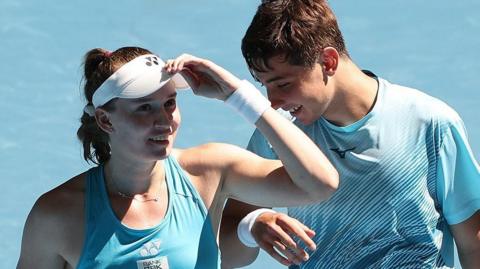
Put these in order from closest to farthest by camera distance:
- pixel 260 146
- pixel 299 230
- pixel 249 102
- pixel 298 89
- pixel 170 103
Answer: pixel 299 230
pixel 249 102
pixel 170 103
pixel 298 89
pixel 260 146

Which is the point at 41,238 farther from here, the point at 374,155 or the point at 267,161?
the point at 374,155

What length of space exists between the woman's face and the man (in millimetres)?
726

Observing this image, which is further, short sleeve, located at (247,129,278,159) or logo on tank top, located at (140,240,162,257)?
short sleeve, located at (247,129,278,159)

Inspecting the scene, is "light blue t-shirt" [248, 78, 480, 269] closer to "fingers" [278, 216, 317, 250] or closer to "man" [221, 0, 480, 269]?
"man" [221, 0, 480, 269]

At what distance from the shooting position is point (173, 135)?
661 cm

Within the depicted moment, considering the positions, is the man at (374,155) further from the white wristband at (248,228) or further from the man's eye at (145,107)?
the man's eye at (145,107)

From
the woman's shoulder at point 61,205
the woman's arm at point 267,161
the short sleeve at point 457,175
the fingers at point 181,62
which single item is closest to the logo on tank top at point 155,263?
the woman's shoulder at point 61,205

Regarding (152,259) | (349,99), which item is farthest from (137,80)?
(349,99)

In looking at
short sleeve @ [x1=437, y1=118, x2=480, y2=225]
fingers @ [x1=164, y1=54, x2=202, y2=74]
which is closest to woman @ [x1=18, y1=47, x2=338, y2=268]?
fingers @ [x1=164, y1=54, x2=202, y2=74]

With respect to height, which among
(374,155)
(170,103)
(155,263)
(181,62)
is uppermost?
(181,62)

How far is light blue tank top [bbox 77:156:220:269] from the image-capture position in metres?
6.63

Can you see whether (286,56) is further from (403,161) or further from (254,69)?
(403,161)

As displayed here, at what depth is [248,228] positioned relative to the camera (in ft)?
22.2

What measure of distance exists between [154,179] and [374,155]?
1337 mm
